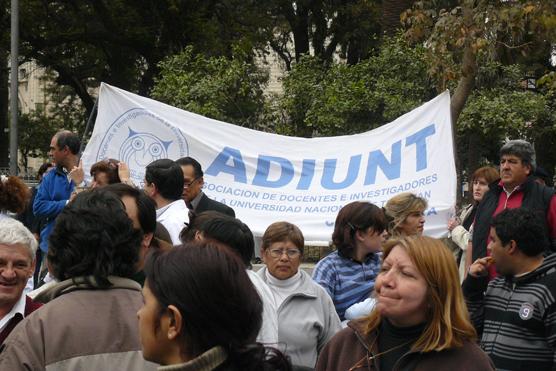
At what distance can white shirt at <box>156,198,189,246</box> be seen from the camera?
5.38 m

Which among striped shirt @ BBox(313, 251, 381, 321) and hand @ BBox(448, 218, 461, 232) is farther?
hand @ BBox(448, 218, 461, 232)

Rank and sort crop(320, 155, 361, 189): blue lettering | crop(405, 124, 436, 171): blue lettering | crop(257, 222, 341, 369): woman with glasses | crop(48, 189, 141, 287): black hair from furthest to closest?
crop(320, 155, 361, 189): blue lettering
crop(405, 124, 436, 171): blue lettering
crop(257, 222, 341, 369): woman with glasses
crop(48, 189, 141, 287): black hair

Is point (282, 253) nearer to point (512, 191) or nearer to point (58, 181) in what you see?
point (512, 191)

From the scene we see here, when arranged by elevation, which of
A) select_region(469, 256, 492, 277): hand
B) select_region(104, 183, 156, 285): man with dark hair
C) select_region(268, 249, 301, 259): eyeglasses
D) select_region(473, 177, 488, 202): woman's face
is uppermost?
select_region(473, 177, 488, 202): woman's face

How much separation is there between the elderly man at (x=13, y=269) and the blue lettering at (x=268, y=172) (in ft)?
18.2

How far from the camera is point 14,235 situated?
3.48 metres

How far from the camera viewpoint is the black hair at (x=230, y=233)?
421 cm

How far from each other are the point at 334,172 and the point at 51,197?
2.70 m

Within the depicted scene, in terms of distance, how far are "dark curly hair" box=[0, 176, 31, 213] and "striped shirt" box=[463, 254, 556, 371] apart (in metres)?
3.37

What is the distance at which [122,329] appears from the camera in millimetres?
2908

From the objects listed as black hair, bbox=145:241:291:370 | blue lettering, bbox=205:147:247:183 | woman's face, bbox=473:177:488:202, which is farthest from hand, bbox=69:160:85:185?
black hair, bbox=145:241:291:370

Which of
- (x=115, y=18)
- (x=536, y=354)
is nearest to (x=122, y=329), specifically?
(x=536, y=354)

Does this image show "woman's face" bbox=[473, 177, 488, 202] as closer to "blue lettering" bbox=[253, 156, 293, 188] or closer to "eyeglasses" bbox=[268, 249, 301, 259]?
"blue lettering" bbox=[253, 156, 293, 188]

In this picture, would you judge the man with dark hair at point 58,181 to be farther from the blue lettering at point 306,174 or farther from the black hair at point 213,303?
the black hair at point 213,303
